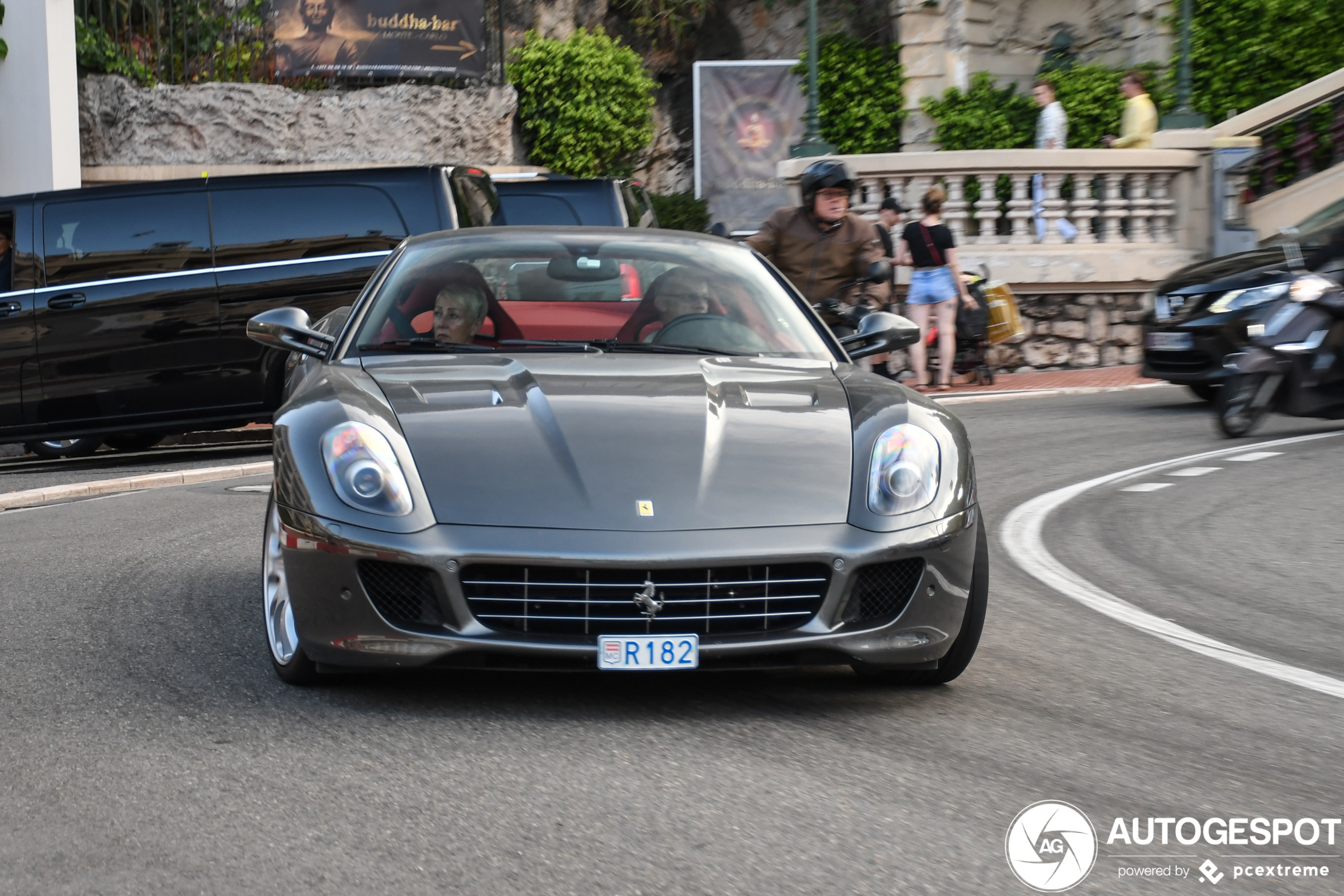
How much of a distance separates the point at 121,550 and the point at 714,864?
16.6 ft

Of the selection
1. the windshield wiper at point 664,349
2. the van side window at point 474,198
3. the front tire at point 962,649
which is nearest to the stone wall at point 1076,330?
the van side window at point 474,198

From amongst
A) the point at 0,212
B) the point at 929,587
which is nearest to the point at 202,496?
the point at 0,212

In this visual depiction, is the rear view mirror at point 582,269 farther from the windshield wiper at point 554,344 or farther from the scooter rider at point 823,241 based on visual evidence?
the scooter rider at point 823,241

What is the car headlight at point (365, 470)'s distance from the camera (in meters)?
4.31

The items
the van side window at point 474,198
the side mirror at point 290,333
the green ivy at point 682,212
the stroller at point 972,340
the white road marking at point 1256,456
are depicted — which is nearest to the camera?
the side mirror at point 290,333

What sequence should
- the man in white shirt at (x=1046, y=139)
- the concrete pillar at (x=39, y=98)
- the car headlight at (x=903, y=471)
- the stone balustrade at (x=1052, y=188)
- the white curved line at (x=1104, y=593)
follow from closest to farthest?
1. the car headlight at (x=903, y=471)
2. the white curved line at (x=1104, y=593)
3. the concrete pillar at (x=39, y=98)
4. the stone balustrade at (x=1052, y=188)
5. the man in white shirt at (x=1046, y=139)

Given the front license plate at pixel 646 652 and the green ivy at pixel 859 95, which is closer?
the front license plate at pixel 646 652

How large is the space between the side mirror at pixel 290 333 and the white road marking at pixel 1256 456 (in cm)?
680

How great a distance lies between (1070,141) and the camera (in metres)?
25.4

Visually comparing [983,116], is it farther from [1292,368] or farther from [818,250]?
[818,250]

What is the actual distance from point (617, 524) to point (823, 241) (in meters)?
5.69

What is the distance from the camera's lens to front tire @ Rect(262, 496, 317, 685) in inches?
179

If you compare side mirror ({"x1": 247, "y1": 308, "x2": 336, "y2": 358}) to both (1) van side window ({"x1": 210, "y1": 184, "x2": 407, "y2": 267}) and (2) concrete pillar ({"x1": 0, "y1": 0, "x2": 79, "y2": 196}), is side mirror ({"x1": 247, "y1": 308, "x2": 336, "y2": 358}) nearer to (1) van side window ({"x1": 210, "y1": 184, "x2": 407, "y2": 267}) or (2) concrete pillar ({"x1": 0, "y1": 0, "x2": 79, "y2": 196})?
(1) van side window ({"x1": 210, "y1": 184, "x2": 407, "y2": 267})

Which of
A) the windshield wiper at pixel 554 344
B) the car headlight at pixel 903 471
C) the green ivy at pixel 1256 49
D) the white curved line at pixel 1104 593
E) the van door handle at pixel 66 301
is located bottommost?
the white curved line at pixel 1104 593
